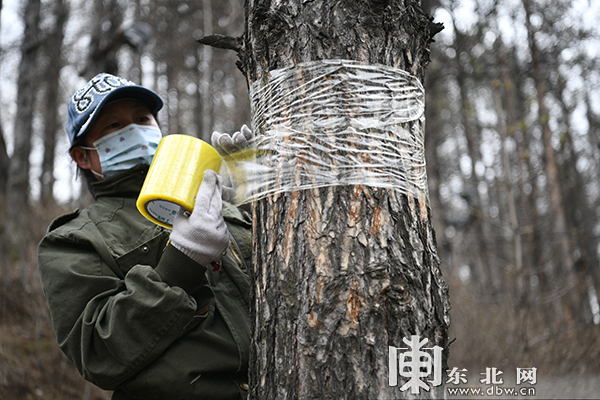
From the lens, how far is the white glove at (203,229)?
1.49 m

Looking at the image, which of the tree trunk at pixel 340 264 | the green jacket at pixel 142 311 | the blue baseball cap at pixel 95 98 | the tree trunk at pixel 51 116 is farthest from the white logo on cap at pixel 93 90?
the tree trunk at pixel 51 116

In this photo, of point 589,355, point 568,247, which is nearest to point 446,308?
point 589,355

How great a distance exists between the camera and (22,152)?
8.12 metres

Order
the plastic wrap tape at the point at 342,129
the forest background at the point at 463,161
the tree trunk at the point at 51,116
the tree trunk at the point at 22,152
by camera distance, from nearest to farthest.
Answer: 1. the plastic wrap tape at the point at 342,129
2. the forest background at the point at 463,161
3. the tree trunk at the point at 22,152
4. the tree trunk at the point at 51,116

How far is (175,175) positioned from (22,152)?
8029 mm

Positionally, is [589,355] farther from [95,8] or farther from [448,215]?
[448,215]

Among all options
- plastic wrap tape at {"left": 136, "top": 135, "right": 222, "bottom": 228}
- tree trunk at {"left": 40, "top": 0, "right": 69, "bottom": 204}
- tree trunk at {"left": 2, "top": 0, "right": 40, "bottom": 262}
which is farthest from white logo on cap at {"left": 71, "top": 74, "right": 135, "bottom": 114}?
tree trunk at {"left": 40, "top": 0, "right": 69, "bottom": 204}

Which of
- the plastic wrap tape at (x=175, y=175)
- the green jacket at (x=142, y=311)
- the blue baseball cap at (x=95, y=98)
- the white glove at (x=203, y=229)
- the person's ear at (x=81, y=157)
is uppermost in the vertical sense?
the blue baseball cap at (x=95, y=98)

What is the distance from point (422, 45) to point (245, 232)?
1.08 metres

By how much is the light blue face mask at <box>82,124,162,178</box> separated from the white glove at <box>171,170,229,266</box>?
0.68 meters

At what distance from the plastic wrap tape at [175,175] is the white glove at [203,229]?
0.14 feet

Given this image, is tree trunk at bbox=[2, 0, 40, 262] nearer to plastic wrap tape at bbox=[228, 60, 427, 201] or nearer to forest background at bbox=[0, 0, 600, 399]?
forest background at bbox=[0, 0, 600, 399]

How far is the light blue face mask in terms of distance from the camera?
6.87ft

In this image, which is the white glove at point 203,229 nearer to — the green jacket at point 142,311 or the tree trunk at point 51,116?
the green jacket at point 142,311
